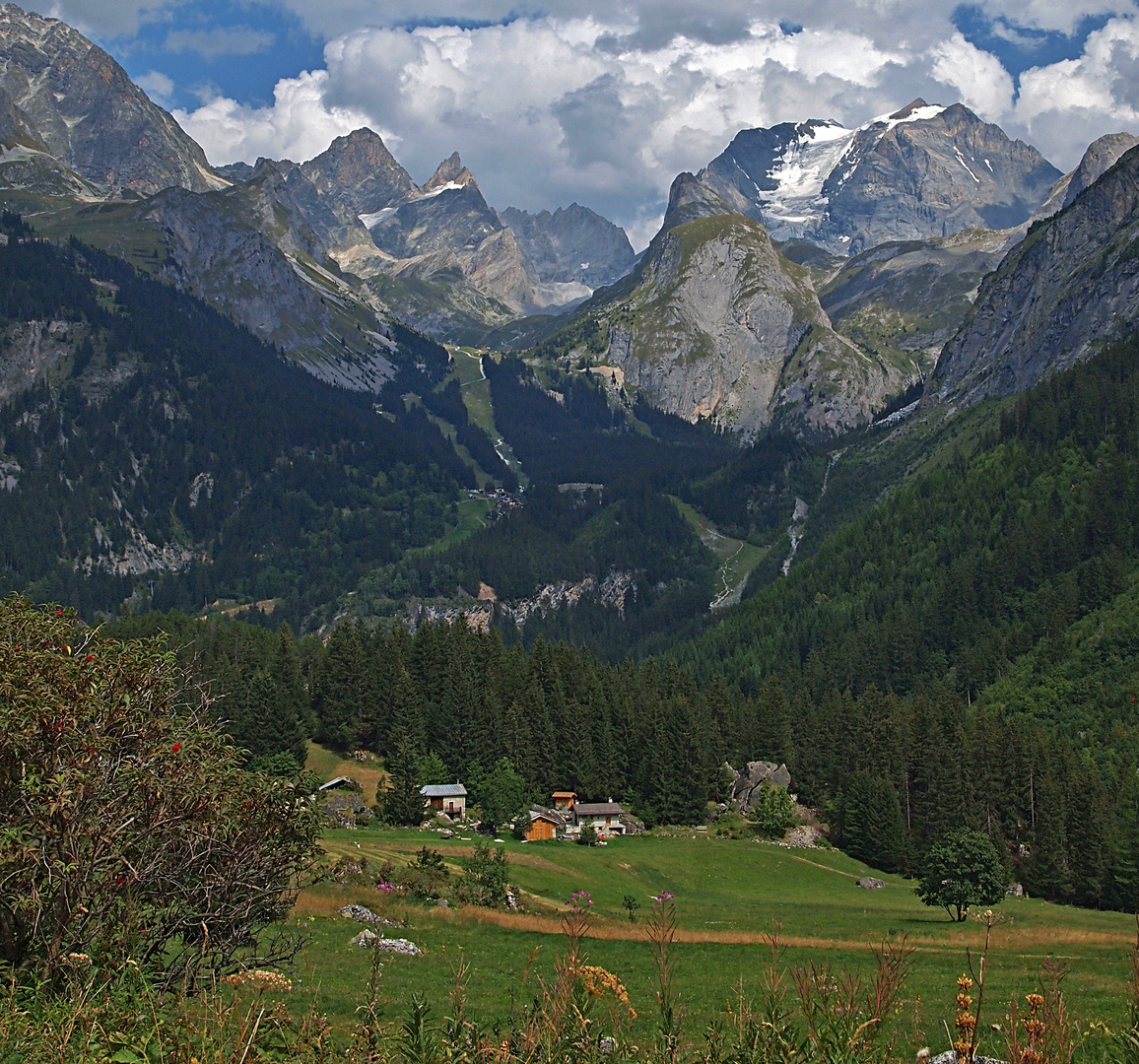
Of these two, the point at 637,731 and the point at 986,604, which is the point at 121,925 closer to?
the point at 637,731

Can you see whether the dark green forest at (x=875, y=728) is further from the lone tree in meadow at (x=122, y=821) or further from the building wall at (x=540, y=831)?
the lone tree in meadow at (x=122, y=821)

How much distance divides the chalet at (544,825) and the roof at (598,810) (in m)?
2.88

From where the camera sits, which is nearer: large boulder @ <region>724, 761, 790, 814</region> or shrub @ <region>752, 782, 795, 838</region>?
shrub @ <region>752, 782, 795, 838</region>

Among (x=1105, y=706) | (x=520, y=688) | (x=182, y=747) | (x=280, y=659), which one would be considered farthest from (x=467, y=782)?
(x=182, y=747)

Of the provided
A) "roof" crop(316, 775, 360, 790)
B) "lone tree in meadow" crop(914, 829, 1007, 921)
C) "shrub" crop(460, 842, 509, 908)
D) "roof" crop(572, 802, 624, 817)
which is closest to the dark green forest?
"roof" crop(572, 802, 624, 817)

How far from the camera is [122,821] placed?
16859 mm

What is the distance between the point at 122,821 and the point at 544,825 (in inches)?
3191

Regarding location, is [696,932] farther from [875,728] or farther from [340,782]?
[875,728]

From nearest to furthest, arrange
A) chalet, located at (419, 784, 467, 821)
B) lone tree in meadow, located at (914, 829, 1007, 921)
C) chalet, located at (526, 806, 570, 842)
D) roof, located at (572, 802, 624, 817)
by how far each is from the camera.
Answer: lone tree in meadow, located at (914, 829, 1007, 921) < chalet, located at (526, 806, 570, 842) < chalet, located at (419, 784, 467, 821) < roof, located at (572, 802, 624, 817)

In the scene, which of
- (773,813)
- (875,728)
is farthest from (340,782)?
(875,728)

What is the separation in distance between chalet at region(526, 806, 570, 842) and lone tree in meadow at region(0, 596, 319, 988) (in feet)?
248

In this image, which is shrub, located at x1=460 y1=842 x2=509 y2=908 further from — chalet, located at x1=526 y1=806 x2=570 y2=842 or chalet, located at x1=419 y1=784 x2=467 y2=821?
chalet, located at x1=419 y1=784 x2=467 y2=821

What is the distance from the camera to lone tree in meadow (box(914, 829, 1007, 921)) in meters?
62.0

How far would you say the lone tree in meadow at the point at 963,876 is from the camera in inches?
2440
